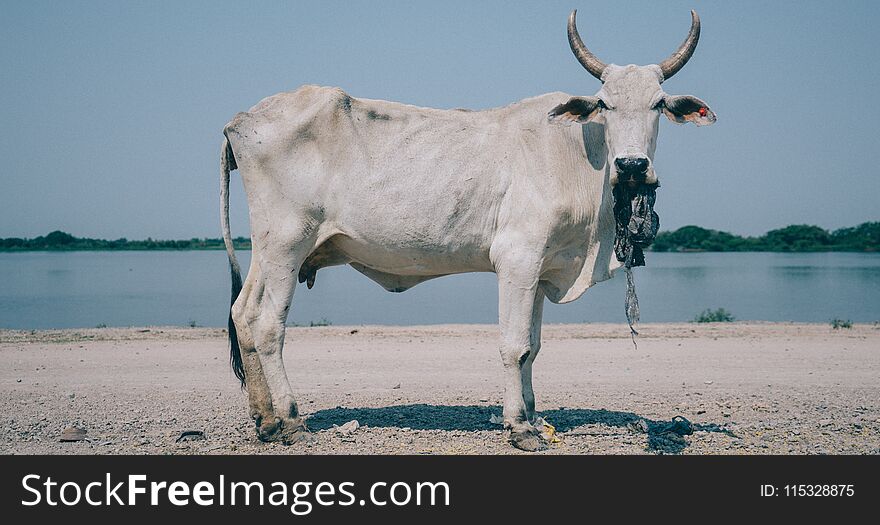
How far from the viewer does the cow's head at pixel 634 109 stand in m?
7.46

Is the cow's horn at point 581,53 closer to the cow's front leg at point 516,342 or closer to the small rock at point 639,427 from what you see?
the cow's front leg at point 516,342

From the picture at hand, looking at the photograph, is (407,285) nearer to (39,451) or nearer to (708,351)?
(39,451)

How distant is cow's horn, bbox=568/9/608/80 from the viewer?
8094mm

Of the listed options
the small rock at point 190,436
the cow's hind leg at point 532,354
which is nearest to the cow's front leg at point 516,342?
the cow's hind leg at point 532,354

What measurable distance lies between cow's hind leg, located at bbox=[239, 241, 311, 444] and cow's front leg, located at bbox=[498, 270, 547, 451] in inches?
79.1

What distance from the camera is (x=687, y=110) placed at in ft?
25.5

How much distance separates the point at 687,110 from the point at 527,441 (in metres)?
3.41

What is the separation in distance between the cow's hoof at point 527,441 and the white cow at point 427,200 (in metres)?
0.01

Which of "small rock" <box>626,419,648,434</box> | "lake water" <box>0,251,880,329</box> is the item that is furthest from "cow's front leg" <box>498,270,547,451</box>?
"lake water" <box>0,251,880,329</box>

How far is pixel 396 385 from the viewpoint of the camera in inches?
473

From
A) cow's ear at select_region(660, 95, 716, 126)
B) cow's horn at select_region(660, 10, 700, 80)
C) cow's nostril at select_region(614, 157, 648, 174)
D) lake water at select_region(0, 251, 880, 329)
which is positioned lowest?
lake water at select_region(0, 251, 880, 329)

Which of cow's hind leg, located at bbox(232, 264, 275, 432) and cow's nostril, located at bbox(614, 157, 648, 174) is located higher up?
cow's nostril, located at bbox(614, 157, 648, 174)

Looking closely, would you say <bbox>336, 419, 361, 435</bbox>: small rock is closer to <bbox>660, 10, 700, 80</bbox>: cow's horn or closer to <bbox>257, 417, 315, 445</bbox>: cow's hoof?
<bbox>257, 417, 315, 445</bbox>: cow's hoof
